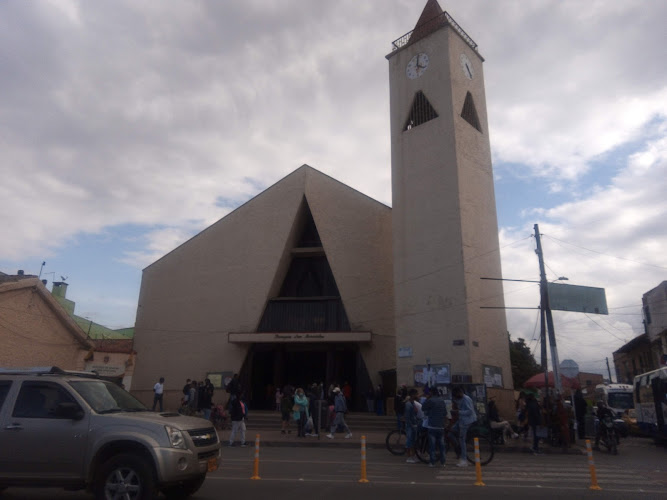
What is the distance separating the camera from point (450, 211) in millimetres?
21531

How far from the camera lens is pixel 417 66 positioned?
24.7 meters

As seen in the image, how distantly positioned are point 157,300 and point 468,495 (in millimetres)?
22523

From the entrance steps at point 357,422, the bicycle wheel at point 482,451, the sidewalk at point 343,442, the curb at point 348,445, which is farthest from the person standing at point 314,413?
the bicycle wheel at point 482,451

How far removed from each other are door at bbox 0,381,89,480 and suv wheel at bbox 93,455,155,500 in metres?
0.31

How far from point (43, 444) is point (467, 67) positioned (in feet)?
77.6

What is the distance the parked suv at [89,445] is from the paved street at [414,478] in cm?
131

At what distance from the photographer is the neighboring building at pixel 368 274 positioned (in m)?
21.1

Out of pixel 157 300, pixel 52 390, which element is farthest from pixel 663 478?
pixel 157 300

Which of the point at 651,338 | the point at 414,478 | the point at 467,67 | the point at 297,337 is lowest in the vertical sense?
the point at 414,478

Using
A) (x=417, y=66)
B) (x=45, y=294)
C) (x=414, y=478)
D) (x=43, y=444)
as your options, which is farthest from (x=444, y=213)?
(x=43, y=444)

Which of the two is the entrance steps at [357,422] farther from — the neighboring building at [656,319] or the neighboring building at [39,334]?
the neighboring building at [656,319]

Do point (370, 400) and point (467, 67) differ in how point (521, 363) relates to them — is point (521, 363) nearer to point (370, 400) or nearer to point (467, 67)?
point (370, 400)

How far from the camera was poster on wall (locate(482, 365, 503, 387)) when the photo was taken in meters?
19.8

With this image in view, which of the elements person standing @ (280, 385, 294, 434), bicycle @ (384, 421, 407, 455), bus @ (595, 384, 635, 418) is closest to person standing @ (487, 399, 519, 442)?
bicycle @ (384, 421, 407, 455)
